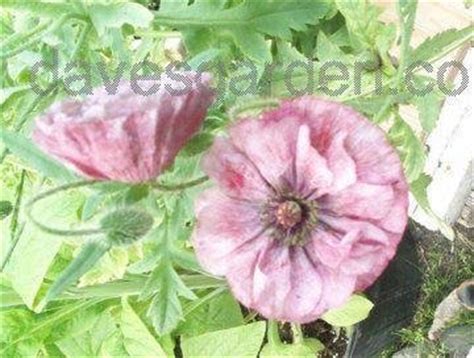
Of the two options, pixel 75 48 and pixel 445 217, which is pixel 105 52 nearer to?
pixel 75 48

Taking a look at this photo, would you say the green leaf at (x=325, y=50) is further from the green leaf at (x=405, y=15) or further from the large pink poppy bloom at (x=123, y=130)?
the large pink poppy bloom at (x=123, y=130)

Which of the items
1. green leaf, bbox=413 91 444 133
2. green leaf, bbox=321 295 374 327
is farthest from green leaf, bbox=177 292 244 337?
green leaf, bbox=413 91 444 133

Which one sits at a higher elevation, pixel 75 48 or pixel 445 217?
pixel 75 48

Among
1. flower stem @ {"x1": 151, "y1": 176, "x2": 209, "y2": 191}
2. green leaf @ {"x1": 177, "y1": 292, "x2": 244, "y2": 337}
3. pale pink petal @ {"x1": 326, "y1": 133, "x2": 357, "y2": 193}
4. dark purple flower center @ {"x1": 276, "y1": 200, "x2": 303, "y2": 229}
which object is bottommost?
green leaf @ {"x1": 177, "y1": 292, "x2": 244, "y2": 337}

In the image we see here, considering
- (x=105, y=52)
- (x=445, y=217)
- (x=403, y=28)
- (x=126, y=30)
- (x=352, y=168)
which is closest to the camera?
(x=352, y=168)

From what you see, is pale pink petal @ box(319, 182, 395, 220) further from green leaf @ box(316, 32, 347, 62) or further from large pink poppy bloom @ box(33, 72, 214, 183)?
green leaf @ box(316, 32, 347, 62)

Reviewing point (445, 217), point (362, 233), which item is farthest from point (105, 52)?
point (445, 217)

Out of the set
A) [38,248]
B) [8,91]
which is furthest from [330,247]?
[38,248]
